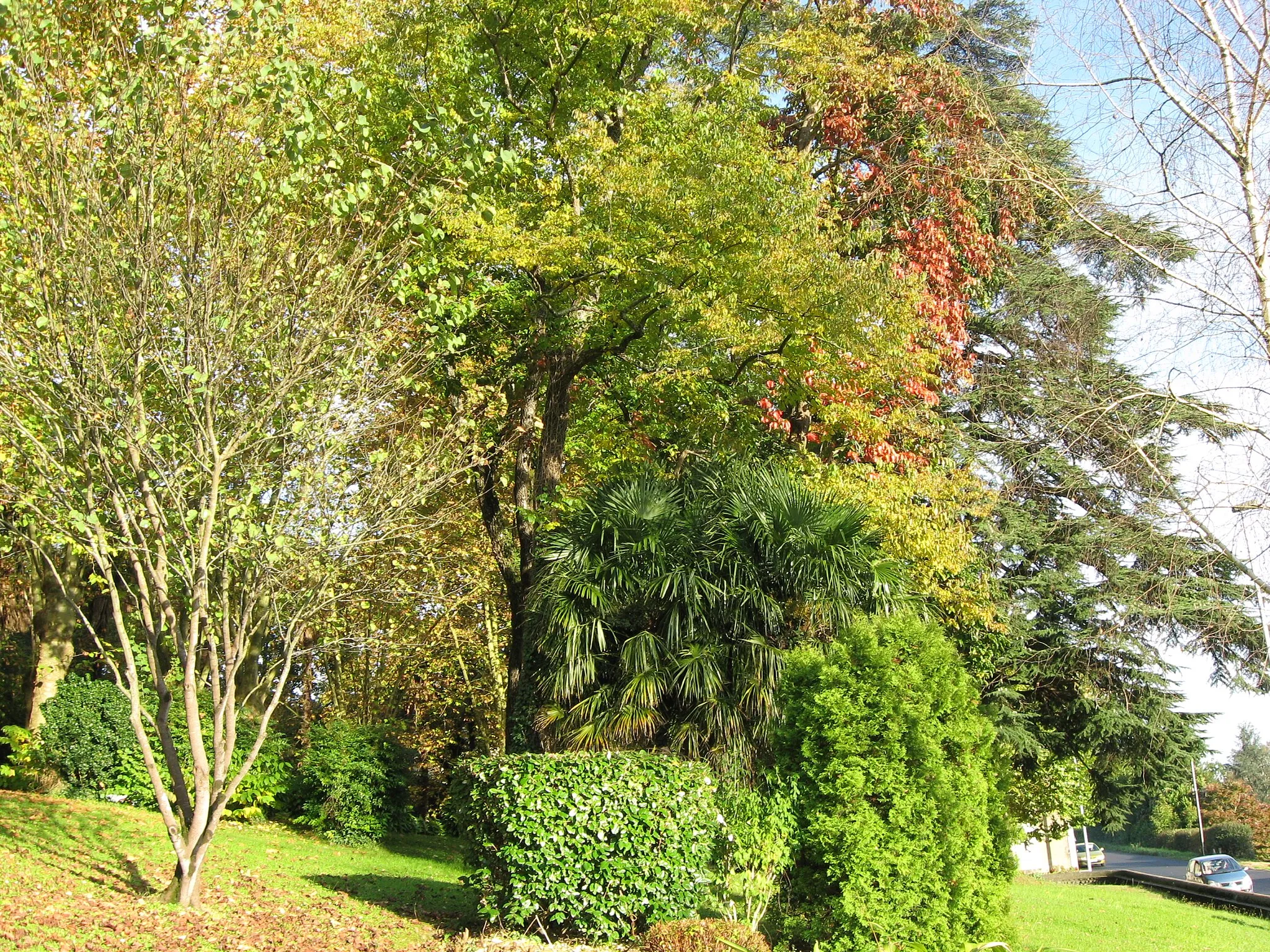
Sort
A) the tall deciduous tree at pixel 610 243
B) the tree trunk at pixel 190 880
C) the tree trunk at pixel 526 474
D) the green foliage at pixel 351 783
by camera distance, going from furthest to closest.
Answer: the green foliage at pixel 351 783
the tree trunk at pixel 526 474
the tall deciduous tree at pixel 610 243
the tree trunk at pixel 190 880

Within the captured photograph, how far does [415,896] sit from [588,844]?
307cm

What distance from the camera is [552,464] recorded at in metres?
13.8

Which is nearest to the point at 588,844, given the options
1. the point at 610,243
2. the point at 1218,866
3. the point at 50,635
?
the point at 610,243

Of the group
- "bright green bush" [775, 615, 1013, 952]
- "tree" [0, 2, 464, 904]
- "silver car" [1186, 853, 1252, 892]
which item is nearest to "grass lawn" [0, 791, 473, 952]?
"tree" [0, 2, 464, 904]

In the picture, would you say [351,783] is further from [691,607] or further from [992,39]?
[992,39]

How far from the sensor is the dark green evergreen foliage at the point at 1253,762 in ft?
192

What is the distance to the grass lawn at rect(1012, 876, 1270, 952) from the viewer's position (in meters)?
9.73

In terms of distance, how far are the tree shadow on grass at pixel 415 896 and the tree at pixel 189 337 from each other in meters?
1.92

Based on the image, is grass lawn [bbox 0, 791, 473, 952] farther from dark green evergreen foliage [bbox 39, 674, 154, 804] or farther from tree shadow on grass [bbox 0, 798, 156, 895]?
dark green evergreen foliage [bbox 39, 674, 154, 804]

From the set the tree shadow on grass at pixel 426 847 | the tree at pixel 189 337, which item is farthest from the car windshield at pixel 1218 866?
the tree at pixel 189 337

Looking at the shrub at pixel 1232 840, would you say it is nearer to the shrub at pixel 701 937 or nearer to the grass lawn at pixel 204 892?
the grass lawn at pixel 204 892

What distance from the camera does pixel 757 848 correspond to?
7488mm

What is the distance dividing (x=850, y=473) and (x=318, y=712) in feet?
48.7

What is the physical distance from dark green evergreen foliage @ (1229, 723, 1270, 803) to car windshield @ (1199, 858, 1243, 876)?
38.8m
